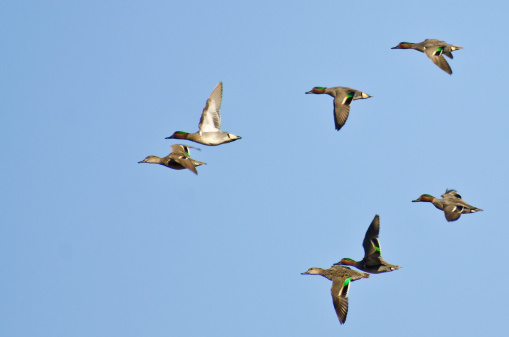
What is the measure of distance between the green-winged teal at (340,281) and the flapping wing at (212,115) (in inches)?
223

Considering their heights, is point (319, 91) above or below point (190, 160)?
above

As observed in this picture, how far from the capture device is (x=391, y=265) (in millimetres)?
30297

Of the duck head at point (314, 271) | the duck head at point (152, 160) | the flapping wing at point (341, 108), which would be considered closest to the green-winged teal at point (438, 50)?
the flapping wing at point (341, 108)

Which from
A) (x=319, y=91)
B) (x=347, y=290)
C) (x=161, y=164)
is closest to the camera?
(x=347, y=290)

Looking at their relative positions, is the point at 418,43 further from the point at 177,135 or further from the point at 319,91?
the point at 177,135

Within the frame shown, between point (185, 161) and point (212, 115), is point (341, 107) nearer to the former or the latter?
point (212, 115)

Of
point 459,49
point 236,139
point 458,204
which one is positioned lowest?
point 458,204

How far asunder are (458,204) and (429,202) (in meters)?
1.77

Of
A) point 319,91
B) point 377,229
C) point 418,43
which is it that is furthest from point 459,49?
point 377,229

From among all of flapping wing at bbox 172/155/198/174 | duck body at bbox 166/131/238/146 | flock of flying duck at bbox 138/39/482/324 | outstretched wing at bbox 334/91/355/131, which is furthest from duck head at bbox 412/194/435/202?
flapping wing at bbox 172/155/198/174

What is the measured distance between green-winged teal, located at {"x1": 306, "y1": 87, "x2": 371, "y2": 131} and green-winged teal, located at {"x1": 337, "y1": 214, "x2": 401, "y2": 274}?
3388 millimetres

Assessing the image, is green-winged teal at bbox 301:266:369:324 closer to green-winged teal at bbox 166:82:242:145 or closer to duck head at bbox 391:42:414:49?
green-winged teal at bbox 166:82:242:145

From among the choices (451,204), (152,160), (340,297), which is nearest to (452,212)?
(451,204)

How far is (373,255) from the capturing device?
30.5 meters
